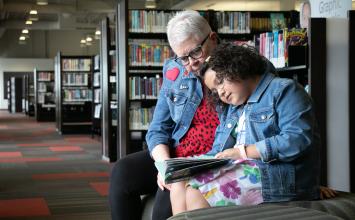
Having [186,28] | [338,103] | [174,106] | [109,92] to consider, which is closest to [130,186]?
[174,106]

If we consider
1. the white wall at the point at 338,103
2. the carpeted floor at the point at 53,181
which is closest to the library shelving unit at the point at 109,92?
the carpeted floor at the point at 53,181

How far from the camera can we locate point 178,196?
2.01 meters

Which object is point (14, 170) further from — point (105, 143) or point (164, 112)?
point (164, 112)

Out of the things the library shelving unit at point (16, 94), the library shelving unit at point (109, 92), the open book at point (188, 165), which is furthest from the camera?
the library shelving unit at point (16, 94)

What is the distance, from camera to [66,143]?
1048 centimetres

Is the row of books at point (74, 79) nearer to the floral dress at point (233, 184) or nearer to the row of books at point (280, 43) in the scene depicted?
the row of books at point (280, 43)

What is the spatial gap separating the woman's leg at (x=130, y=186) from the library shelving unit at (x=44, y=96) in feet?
52.2

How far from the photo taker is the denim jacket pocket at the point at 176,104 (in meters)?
2.43

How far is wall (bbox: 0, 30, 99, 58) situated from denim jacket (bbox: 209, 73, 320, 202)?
27907 mm

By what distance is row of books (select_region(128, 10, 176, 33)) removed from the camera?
22.5 ft

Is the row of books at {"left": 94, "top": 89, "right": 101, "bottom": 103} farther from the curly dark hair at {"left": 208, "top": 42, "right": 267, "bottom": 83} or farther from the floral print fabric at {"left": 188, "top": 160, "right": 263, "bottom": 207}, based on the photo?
the floral print fabric at {"left": 188, "top": 160, "right": 263, "bottom": 207}

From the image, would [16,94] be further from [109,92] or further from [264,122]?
[264,122]

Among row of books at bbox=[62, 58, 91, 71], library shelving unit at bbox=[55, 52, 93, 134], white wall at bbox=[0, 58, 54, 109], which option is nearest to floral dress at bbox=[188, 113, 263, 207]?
library shelving unit at bbox=[55, 52, 93, 134]

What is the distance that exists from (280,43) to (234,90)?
8.44 feet
